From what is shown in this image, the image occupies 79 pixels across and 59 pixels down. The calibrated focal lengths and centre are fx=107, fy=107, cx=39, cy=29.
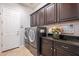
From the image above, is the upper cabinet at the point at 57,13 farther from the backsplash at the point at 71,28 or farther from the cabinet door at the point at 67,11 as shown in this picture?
the backsplash at the point at 71,28

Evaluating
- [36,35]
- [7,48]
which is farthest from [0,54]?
[36,35]

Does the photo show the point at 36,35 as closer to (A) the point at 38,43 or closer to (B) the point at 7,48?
(A) the point at 38,43

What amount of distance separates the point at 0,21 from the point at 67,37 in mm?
1242

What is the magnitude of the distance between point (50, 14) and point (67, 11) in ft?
2.05

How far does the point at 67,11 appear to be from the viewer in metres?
1.96

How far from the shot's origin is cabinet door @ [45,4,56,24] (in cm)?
237

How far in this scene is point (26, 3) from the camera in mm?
1649

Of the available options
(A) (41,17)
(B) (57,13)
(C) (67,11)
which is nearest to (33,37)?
(A) (41,17)

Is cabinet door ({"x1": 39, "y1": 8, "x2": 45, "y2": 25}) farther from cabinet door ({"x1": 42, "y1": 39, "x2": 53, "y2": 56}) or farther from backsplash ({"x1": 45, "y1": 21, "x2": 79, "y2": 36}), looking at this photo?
backsplash ({"x1": 45, "y1": 21, "x2": 79, "y2": 36})

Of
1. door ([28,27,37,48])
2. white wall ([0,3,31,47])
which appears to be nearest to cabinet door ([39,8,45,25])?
door ([28,27,37,48])

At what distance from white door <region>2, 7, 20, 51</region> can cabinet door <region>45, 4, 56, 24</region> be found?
A: 0.87 meters

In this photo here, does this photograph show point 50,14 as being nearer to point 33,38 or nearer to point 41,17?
point 41,17

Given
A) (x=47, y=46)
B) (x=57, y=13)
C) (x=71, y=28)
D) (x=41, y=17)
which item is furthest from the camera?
(x=41, y=17)

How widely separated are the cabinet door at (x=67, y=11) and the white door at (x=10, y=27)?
86cm
